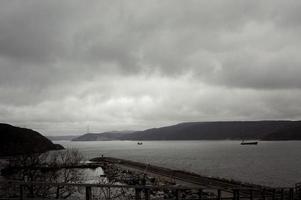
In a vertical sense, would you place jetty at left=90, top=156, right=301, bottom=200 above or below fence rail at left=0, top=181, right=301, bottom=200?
below

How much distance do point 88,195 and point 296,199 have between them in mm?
19371

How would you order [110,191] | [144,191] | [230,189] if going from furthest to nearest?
[230,189]
[110,191]
[144,191]

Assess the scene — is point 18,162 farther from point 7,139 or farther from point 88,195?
point 7,139

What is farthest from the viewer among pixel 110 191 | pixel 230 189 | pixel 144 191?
pixel 230 189

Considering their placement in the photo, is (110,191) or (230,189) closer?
(110,191)

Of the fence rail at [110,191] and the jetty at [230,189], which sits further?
the jetty at [230,189]

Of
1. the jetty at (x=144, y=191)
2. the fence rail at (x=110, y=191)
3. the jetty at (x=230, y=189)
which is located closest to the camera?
the fence rail at (x=110, y=191)

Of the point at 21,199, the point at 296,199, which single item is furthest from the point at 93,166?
the point at 21,199

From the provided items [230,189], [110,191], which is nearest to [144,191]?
[110,191]

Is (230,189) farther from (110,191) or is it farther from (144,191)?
(144,191)

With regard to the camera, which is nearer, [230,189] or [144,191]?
[144,191]

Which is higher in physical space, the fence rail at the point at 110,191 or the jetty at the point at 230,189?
the fence rail at the point at 110,191

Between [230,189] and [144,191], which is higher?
[144,191]

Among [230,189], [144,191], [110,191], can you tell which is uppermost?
[144,191]
